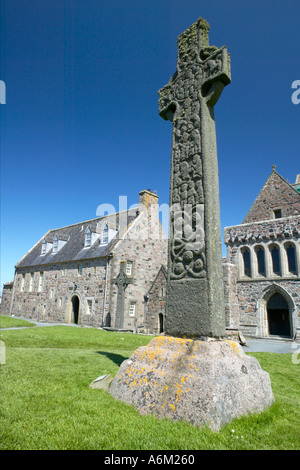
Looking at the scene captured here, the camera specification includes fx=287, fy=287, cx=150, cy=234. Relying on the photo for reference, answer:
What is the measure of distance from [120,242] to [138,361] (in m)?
18.5

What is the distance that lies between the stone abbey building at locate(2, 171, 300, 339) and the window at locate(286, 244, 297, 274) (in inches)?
2.5

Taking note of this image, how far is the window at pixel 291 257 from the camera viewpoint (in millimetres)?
19891

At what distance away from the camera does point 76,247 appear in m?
27.5

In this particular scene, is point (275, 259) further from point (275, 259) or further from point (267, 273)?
point (267, 273)

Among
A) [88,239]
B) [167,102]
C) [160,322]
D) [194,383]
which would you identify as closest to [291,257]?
[160,322]

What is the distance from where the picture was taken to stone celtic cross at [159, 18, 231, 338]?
13.7 feet

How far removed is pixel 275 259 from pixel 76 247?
1751 centimetres

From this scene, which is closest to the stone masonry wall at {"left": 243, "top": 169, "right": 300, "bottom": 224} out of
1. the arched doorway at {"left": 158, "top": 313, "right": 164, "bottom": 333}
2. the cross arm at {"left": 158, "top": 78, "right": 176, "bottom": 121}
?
the arched doorway at {"left": 158, "top": 313, "right": 164, "bottom": 333}

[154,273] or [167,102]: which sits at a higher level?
[167,102]

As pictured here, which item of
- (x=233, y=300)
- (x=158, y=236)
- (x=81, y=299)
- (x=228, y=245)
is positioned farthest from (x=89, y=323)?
(x=228, y=245)

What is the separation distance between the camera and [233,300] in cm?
2122

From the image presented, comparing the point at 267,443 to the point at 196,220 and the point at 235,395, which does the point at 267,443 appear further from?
the point at 196,220
